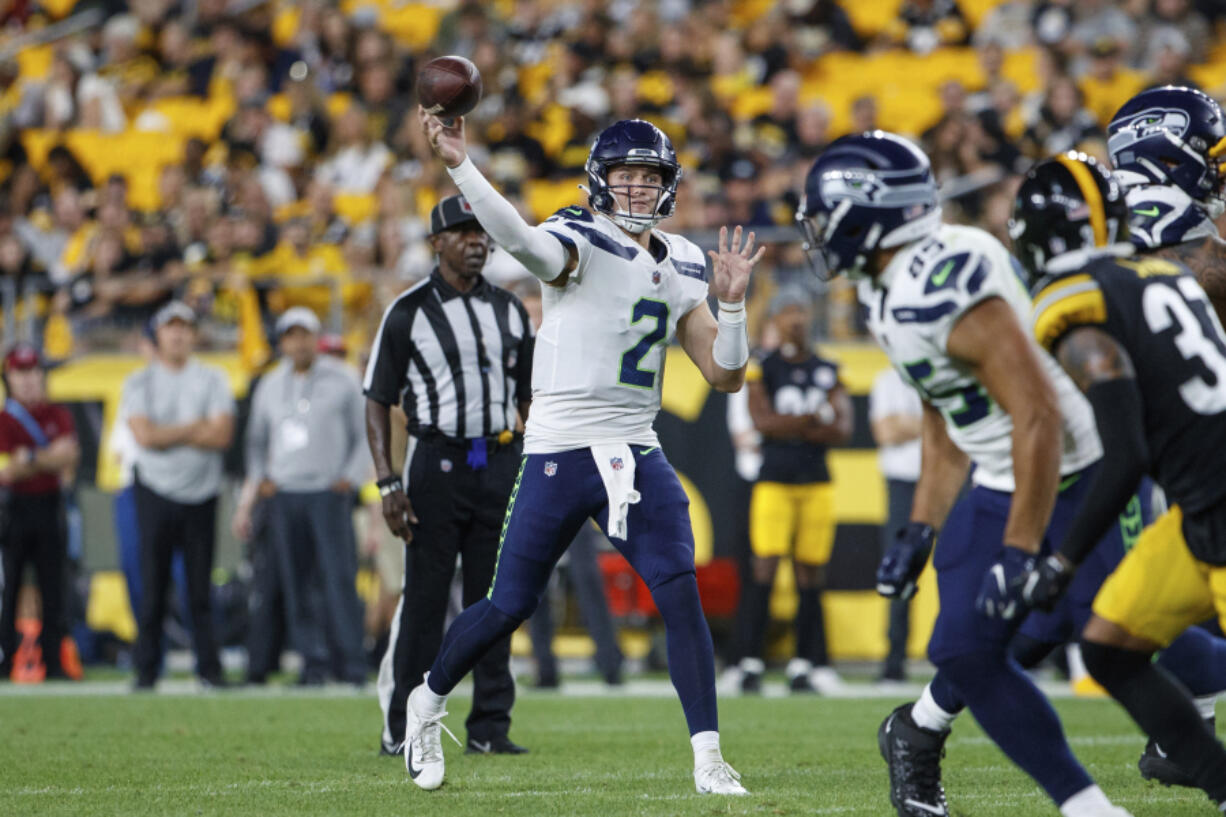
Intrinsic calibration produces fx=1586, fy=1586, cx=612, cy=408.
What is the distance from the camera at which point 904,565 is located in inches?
148

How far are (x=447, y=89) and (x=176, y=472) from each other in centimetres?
521

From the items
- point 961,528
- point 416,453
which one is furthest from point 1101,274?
point 416,453

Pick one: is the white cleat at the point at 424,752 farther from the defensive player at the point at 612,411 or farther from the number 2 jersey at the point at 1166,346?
the number 2 jersey at the point at 1166,346

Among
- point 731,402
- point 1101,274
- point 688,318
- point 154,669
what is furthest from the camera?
point 731,402

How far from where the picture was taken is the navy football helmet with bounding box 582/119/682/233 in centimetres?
502

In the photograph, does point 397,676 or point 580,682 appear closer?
point 397,676

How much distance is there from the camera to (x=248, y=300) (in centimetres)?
1145

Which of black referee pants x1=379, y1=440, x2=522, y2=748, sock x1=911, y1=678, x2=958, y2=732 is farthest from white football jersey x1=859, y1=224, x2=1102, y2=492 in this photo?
black referee pants x1=379, y1=440, x2=522, y2=748

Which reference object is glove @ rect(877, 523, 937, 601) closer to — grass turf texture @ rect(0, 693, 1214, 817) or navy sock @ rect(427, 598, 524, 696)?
grass turf texture @ rect(0, 693, 1214, 817)

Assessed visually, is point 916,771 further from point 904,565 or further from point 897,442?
point 897,442

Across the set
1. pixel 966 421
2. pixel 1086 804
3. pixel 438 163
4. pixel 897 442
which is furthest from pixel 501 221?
pixel 438 163

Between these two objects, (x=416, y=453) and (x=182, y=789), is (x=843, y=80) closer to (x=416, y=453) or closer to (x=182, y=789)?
(x=416, y=453)

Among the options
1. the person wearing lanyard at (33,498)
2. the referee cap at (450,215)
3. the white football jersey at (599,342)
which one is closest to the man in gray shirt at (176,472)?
Answer: the person wearing lanyard at (33,498)

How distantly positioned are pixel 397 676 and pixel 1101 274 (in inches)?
129
